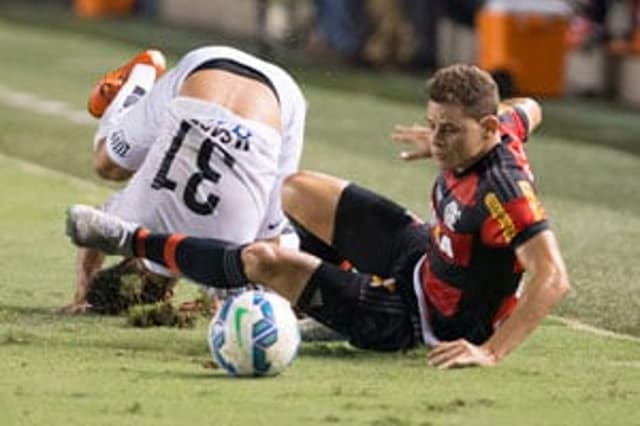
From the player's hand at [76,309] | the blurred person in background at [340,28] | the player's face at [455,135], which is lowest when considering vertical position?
the blurred person in background at [340,28]

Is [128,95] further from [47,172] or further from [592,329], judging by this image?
[47,172]

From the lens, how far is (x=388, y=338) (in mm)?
8758

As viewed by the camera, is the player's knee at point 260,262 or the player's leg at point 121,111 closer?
the player's knee at point 260,262

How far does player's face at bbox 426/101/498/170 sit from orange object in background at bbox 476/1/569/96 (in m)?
11.7

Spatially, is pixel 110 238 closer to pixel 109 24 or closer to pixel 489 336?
pixel 489 336

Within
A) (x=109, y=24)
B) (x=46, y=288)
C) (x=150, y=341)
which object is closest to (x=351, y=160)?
(x=46, y=288)

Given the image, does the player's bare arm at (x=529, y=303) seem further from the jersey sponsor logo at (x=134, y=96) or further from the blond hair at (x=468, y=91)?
the jersey sponsor logo at (x=134, y=96)

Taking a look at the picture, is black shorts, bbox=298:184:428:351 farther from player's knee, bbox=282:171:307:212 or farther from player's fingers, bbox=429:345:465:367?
player's knee, bbox=282:171:307:212

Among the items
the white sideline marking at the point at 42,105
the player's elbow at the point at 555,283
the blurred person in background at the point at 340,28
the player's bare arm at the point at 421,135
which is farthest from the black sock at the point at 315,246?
the blurred person in background at the point at 340,28

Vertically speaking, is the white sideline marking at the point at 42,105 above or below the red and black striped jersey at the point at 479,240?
below

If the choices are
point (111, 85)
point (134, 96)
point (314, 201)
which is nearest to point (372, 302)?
point (314, 201)

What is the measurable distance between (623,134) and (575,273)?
676 centimetres

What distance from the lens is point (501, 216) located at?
27.2ft

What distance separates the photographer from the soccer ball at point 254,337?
8102mm
